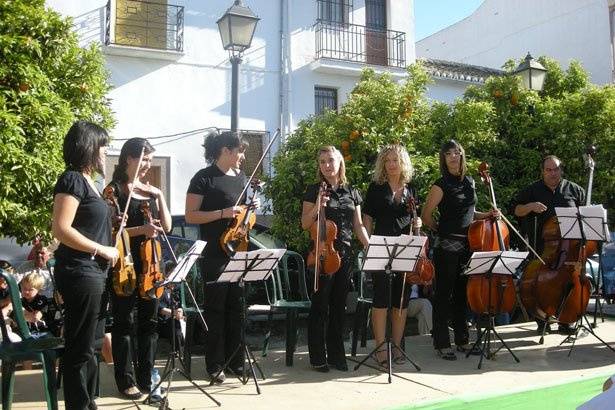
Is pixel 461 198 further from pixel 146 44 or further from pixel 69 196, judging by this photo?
pixel 146 44

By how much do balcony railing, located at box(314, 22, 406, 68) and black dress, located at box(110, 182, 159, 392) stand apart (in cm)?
1218

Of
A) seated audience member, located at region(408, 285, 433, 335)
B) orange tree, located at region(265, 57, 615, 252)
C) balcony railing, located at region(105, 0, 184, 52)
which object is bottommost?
seated audience member, located at region(408, 285, 433, 335)

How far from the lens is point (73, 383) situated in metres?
3.74

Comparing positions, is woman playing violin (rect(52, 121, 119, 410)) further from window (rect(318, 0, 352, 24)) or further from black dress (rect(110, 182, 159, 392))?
window (rect(318, 0, 352, 24))

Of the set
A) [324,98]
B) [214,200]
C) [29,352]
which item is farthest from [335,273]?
[324,98]

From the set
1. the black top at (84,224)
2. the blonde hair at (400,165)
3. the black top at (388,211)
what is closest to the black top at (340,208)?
the black top at (388,211)

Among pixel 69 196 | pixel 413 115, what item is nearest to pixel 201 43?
pixel 413 115

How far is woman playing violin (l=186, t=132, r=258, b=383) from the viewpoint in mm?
5039

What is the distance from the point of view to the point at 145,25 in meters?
14.4

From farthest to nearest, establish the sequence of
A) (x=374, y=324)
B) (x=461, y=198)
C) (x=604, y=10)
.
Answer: (x=604, y=10), (x=461, y=198), (x=374, y=324)

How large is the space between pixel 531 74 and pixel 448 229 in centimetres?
480

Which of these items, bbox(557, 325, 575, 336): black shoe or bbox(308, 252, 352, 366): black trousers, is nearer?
bbox(308, 252, 352, 366): black trousers

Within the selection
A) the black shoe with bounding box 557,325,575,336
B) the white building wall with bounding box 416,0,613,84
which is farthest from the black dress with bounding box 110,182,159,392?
the white building wall with bounding box 416,0,613,84

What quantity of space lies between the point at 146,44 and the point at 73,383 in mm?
11790
